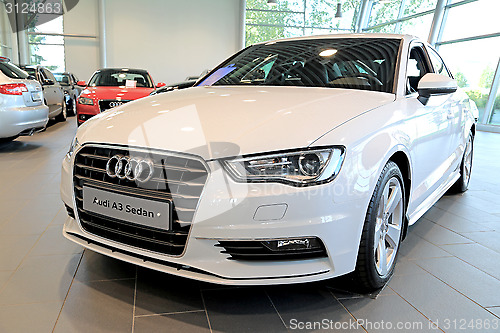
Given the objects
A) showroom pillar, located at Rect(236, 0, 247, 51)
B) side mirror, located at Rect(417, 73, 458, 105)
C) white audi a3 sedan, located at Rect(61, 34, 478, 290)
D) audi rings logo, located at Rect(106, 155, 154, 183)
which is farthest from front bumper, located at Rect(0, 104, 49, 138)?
showroom pillar, located at Rect(236, 0, 247, 51)

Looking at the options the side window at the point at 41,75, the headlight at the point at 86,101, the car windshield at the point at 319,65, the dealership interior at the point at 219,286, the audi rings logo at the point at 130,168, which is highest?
the car windshield at the point at 319,65

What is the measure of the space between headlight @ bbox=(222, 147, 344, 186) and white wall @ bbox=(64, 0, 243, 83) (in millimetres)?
15728

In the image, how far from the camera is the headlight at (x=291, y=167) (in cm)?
146

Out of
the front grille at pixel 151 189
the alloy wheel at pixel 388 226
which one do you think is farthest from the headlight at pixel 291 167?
the alloy wheel at pixel 388 226

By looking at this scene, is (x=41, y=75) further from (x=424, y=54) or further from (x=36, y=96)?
(x=424, y=54)

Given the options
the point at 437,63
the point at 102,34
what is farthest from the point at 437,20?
the point at 102,34

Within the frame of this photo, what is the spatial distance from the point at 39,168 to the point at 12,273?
273 cm

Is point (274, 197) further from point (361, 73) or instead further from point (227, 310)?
point (361, 73)

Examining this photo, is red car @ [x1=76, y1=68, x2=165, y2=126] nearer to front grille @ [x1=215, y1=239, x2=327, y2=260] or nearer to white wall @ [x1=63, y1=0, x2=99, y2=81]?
front grille @ [x1=215, y1=239, x2=327, y2=260]

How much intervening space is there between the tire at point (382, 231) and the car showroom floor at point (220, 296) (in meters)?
0.10

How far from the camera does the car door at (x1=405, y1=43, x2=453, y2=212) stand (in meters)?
2.13

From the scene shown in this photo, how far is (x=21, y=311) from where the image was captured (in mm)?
1655

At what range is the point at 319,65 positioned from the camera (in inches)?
96.1

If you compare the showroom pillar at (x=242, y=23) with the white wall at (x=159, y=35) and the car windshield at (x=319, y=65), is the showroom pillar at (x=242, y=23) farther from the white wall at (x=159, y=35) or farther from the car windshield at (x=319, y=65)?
the car windshield at (x=319, y=65)
